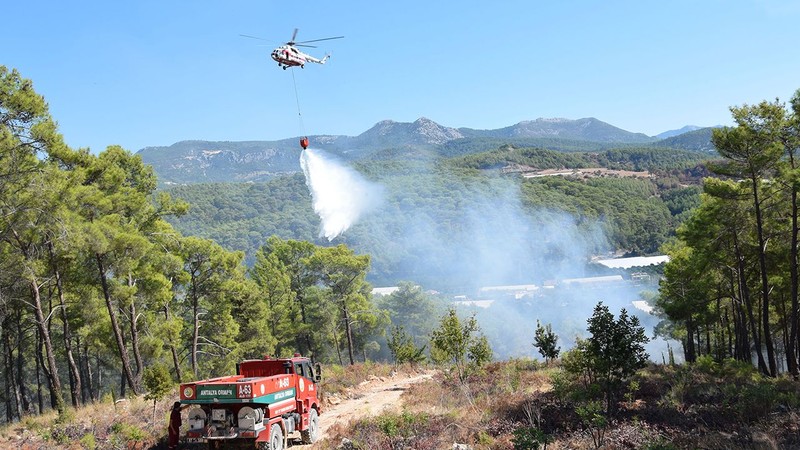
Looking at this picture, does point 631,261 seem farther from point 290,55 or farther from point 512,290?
point 290,55

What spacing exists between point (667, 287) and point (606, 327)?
26324 mm

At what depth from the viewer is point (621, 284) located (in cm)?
12681

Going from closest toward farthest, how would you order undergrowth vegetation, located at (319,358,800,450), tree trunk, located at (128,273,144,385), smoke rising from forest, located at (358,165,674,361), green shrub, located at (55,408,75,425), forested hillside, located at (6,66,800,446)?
undergrowth vegetation, located at (319,358,800,450)
green shrub, located at (55,408,75,425)
forested hillside, located at (6,66,800,446)
tree trunk, located at (128,273,144,385)
smoke rising from forest, located at (358,165,674,361)

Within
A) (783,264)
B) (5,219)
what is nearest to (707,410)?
(783,264)

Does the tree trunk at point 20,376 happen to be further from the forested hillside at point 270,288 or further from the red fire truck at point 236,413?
the red fire truck at point 236,413

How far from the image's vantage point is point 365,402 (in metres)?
23.8

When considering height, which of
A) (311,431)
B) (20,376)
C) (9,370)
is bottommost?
(9,370)

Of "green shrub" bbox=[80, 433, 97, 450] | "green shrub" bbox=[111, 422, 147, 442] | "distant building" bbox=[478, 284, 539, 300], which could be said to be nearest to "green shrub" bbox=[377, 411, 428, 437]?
"green shrub" bbox=[111, 422, 147, 442]

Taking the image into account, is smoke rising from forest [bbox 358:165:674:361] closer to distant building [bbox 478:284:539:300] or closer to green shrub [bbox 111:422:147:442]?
distant building [bbox 478:284:539:300]

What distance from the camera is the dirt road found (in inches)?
783

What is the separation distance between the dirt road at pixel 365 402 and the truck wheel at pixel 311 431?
259 millimetres

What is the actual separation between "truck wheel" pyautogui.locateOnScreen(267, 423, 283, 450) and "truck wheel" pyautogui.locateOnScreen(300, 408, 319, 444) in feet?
6.68

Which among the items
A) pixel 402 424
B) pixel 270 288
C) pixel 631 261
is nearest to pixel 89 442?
pixel 402 424

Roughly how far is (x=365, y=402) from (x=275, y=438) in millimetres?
10291
